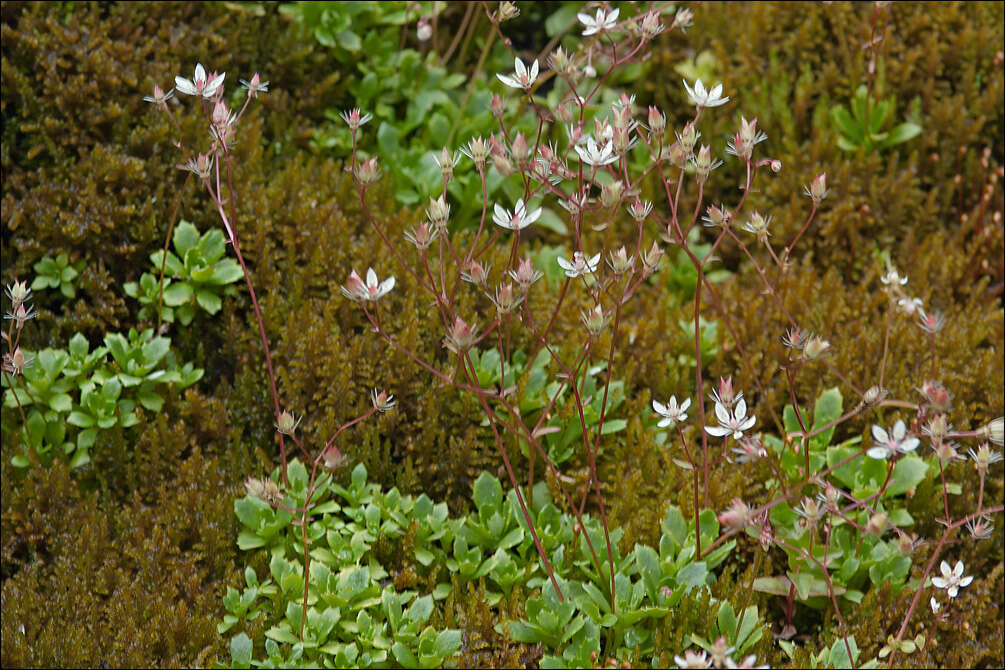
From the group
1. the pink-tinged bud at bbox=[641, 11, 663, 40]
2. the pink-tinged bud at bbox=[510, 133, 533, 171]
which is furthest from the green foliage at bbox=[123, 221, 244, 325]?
the pink-tinged bud at bbox=[641, 11, 663, 40]

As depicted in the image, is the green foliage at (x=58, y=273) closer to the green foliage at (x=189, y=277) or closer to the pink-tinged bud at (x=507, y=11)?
the green foliage at (x=189, y=277)

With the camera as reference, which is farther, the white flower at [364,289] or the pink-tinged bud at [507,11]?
the pink-tinged bud at [507,11]

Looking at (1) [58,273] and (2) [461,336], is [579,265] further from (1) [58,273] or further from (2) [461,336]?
(1) [58,273]

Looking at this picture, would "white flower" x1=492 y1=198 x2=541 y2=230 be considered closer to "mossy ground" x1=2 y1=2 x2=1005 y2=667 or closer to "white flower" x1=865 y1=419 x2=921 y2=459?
"white flower" x1=865 y1=419 x2=921 y2=459

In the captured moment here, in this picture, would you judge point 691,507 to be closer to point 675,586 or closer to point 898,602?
point 675,586

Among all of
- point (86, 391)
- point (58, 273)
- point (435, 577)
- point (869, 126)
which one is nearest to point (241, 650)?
point (435, 577)

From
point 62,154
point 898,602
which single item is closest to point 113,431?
point 62,154

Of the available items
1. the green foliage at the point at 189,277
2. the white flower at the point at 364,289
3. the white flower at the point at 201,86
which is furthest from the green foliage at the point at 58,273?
the white flower at the point at 364,289
